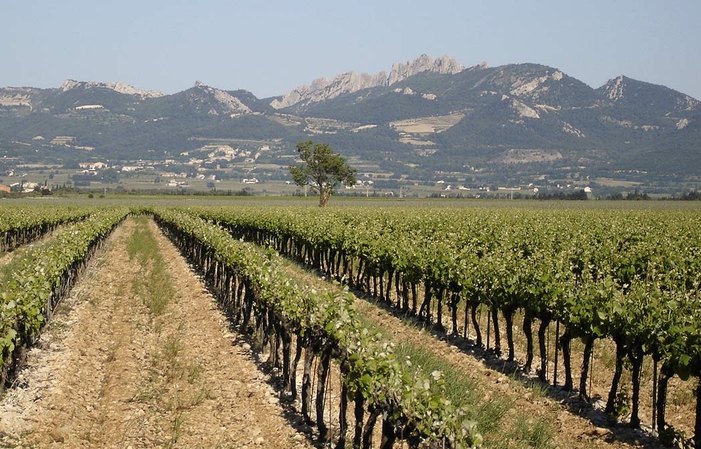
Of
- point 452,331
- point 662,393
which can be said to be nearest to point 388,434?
point 662,393

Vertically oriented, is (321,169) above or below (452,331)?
above

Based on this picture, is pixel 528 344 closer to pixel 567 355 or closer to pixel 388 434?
pixel 567 355

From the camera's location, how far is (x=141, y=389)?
36.9ft

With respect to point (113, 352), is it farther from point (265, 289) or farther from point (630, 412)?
point (630, 412)

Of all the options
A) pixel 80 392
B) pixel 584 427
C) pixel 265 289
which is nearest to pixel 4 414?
pixel 80 392

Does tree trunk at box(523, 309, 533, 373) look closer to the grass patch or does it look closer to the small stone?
the small stone

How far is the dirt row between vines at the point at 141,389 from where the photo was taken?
946 centimetres

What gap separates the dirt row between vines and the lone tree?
8201 centimetres

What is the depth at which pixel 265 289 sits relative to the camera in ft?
42.6

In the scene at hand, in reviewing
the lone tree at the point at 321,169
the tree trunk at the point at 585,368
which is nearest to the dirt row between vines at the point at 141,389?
the tree trunk at the point at 585,368

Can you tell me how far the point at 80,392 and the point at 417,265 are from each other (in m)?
8.27

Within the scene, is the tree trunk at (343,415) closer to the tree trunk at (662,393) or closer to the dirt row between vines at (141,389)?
the dirt row between vines at (141,389)

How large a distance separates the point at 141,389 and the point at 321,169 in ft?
295

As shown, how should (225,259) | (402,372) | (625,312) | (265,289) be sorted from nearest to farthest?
(402,372)
(625,312)
(265,289)
(225,259)
